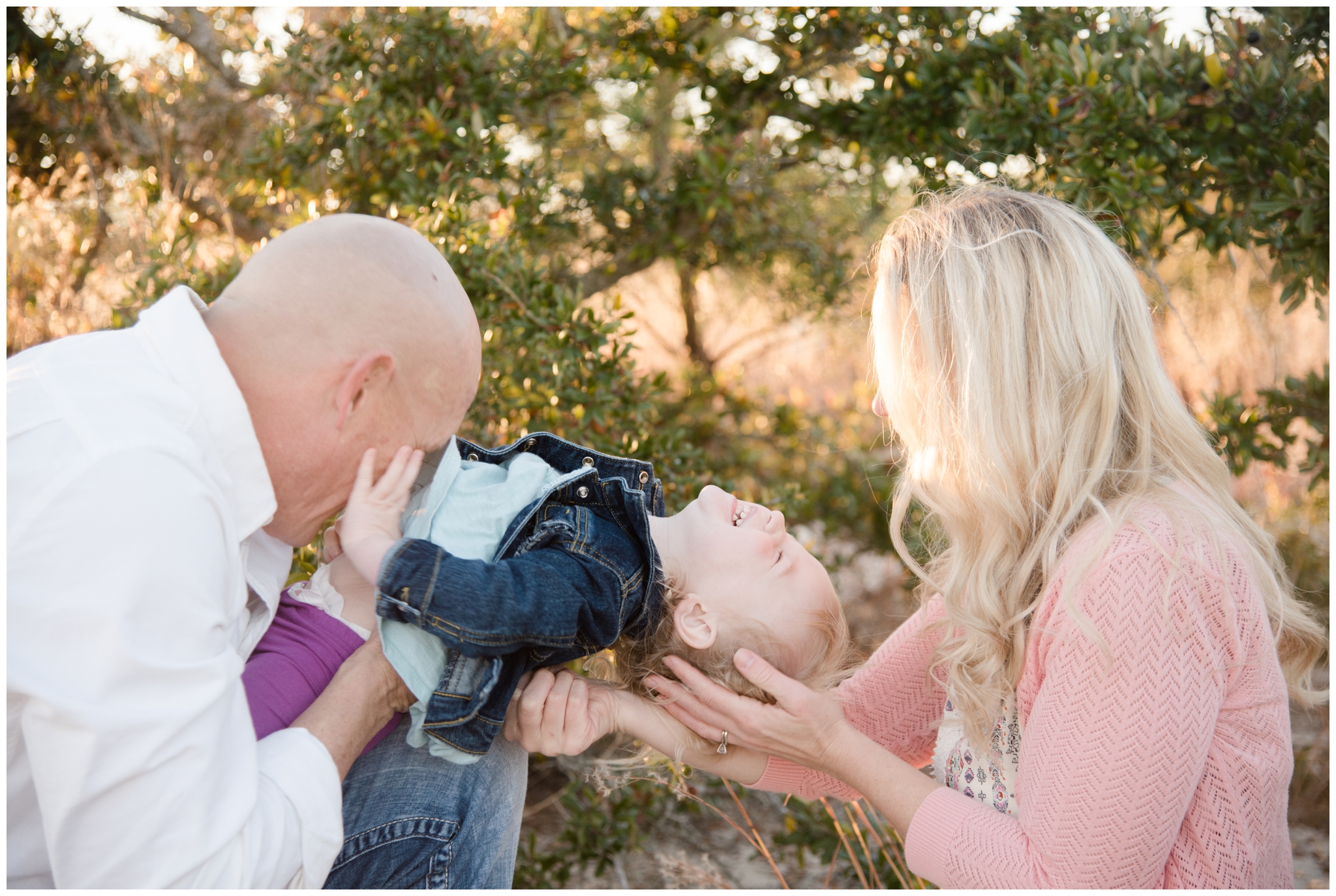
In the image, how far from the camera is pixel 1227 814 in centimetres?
172

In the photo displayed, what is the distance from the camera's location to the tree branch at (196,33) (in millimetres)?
3461

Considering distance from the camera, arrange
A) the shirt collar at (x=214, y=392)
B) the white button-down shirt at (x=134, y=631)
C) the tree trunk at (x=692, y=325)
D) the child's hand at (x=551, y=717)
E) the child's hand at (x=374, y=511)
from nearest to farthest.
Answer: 1. the white button-down shirt at (x=134, y=631)
2. the shirt collar at (x=214, y=392)
3. the child's hand at (x=374, y=511)
4. the child's hand at (x=551, y=717)
5. the tree trunk at (x=692, y=325)

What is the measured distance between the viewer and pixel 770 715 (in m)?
2.02

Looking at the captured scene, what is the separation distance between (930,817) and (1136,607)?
23.5 inches

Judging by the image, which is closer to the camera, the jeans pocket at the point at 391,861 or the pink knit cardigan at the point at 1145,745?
the pink knit cardigan at the point at 1145,745

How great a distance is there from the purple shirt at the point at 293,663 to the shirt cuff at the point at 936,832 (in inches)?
42.5

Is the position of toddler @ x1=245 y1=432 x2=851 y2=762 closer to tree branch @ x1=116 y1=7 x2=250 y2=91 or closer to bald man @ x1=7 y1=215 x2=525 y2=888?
bald man @ x1=7 y1=215 x2=525 y2=888

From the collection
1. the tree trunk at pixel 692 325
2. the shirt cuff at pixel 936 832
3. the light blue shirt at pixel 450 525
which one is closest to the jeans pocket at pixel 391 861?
the light blue shirt at pixel 450 525

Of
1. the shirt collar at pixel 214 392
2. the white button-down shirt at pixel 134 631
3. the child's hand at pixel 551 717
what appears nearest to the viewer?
the white button-down shirt at pixel 134 631

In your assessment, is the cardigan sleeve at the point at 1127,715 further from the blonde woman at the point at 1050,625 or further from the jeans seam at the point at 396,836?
Result: the jeans seam at the point at 396,836

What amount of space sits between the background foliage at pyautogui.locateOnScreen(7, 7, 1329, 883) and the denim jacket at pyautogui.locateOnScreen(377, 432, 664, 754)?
81 centimetres

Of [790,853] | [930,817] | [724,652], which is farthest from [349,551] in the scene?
[790,853]

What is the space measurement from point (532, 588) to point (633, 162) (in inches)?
120

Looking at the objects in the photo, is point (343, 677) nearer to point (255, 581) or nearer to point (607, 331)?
point (255, 581)
